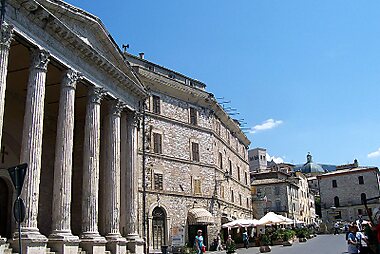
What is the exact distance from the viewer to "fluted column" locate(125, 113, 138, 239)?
72.5ft

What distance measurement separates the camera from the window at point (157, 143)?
27.7 meters

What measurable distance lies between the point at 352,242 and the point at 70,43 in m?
13.0

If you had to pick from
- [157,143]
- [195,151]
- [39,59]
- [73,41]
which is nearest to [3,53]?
[39,59]

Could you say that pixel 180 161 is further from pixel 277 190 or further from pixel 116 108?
pixel 277 190

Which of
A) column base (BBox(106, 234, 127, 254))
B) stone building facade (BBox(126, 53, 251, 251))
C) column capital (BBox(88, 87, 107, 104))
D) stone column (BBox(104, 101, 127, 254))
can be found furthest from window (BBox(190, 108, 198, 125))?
column base (BBox(106, 234, 127, 254))

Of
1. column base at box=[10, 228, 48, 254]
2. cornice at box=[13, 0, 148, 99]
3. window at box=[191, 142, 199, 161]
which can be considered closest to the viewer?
column base at box=[10, 228, 48, 254]

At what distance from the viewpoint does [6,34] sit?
46.0ft

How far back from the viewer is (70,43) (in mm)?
17750

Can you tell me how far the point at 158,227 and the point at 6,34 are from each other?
54.1ft

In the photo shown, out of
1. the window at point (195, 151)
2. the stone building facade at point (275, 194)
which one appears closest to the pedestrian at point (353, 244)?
the window at point (195, 151)

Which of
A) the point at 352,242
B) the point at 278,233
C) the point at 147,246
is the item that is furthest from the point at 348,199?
the point at 352,242

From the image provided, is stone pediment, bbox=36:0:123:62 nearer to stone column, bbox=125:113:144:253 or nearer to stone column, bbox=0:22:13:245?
stone column, bbox=0:22:13:245

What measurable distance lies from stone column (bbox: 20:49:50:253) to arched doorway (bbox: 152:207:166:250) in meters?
12.6

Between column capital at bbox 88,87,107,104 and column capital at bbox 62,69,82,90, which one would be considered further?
column capital at bbox 88,87,107,104
